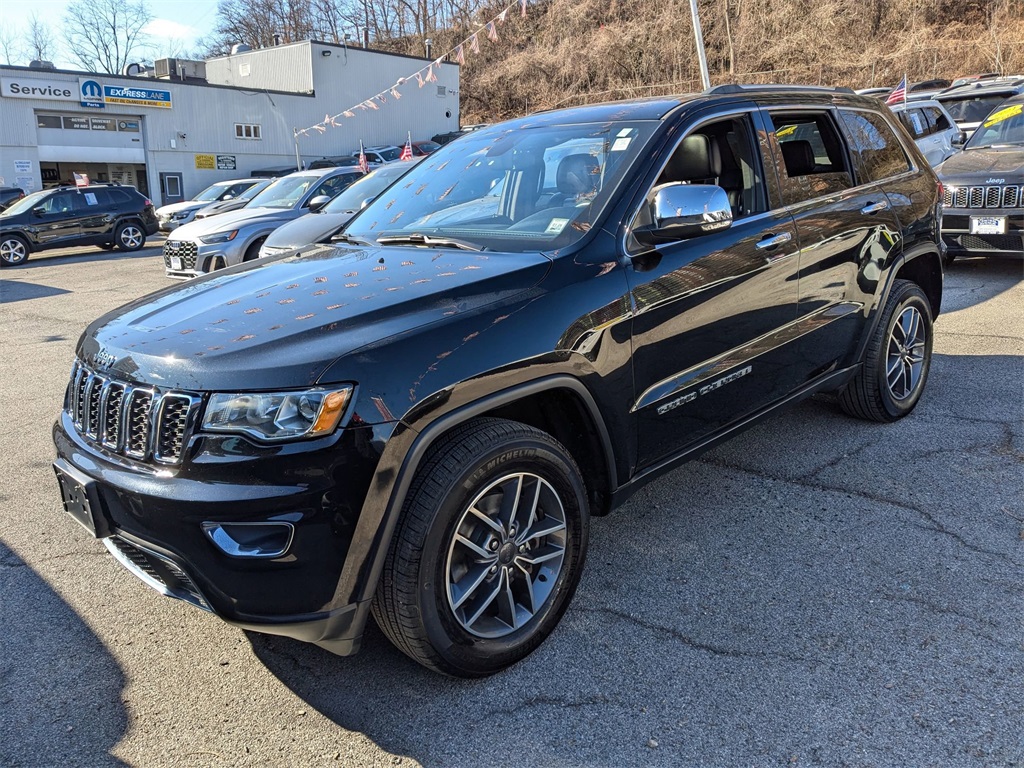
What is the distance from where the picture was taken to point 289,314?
2.62 m

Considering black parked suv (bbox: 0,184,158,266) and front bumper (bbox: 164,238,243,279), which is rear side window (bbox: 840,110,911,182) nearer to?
front bumper (bbox: 164,238,243,279)

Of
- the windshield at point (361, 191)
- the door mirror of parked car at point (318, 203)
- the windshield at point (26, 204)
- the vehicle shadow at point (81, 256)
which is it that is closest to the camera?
the door mirror of parked car at point (318, 203)

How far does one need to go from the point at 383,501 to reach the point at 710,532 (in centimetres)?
186

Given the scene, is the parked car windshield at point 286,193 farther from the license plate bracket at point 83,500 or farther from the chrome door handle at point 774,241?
the license plate bracket at point 83,500

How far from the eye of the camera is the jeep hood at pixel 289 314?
2328 mm

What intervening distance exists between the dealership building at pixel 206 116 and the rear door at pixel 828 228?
2608 cm

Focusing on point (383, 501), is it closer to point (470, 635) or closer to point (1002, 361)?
point (470, 635)

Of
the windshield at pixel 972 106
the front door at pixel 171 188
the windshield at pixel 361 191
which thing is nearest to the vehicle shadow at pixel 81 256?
the windshield at pixel 361 191

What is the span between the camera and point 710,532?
364 centimetres

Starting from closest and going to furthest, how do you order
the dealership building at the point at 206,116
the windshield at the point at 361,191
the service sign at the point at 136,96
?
the windshield at the point at 361,191 → the dealership building at the point at 206,116 → the service sign at the point at 136,96

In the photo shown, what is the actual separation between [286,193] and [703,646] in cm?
1098

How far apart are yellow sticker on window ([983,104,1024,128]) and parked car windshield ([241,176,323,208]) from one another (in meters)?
9.27

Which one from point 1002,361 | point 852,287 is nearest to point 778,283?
point 852,287

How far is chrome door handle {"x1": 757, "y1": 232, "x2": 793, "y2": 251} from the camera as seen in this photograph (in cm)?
359
